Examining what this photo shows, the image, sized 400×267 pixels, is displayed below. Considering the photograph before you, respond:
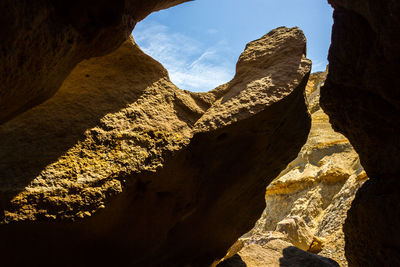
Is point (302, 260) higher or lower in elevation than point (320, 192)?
lower

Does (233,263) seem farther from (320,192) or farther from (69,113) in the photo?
(320,192)

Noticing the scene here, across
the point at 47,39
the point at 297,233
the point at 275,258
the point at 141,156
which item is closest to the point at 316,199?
the point at 297,233

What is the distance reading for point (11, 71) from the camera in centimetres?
178

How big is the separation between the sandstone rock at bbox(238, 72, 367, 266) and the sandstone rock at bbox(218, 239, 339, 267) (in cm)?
162

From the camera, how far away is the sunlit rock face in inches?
84.5

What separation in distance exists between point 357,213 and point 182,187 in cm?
168

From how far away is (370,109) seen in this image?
255 centimetres

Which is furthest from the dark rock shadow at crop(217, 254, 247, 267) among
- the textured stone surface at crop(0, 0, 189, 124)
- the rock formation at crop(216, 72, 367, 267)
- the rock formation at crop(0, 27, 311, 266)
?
the textured stone surface at crop(0, 0, 189, 124)

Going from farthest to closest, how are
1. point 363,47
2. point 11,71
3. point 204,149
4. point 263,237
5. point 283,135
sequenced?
point 263,237 < point 283,135 < point 204,149 < point 363,47 < point 11,71

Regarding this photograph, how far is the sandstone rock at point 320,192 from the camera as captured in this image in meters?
6.47

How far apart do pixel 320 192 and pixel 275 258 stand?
17.2ft

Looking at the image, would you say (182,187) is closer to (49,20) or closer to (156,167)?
(156,167)

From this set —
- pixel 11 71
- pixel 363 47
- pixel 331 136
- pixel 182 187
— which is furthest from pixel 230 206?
pixel 331 136

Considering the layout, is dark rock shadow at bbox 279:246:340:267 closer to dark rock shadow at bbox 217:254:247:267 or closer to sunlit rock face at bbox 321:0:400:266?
dark rock shadow at bbox 217:254:247:267
